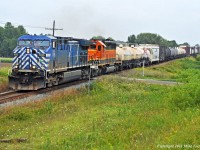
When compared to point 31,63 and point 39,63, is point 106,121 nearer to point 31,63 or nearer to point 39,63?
point 39,63

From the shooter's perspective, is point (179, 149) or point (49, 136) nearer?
point (179, 149)

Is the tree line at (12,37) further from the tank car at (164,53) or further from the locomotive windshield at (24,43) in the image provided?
the locomotive windshield at (24,43)

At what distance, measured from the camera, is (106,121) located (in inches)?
559

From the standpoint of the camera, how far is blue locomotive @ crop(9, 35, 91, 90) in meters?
23.4

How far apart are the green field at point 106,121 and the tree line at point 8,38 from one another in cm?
8946

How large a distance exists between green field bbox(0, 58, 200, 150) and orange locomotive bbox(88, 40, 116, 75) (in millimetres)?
13841

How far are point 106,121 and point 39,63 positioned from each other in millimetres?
11235

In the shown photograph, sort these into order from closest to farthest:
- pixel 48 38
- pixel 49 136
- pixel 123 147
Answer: pixel 123 147 < pixel 49 136 < pixel 48 38

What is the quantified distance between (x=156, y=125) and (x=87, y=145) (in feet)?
9.72

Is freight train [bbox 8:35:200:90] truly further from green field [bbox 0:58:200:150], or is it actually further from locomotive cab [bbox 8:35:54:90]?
green field [bbox 0:58:200:150]

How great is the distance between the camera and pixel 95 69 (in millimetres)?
35031

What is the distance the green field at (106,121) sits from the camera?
10305 mm

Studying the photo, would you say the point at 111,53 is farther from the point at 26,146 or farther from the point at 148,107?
the point at 26,146

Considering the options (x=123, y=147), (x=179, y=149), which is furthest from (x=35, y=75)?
(x=179, y=149)
